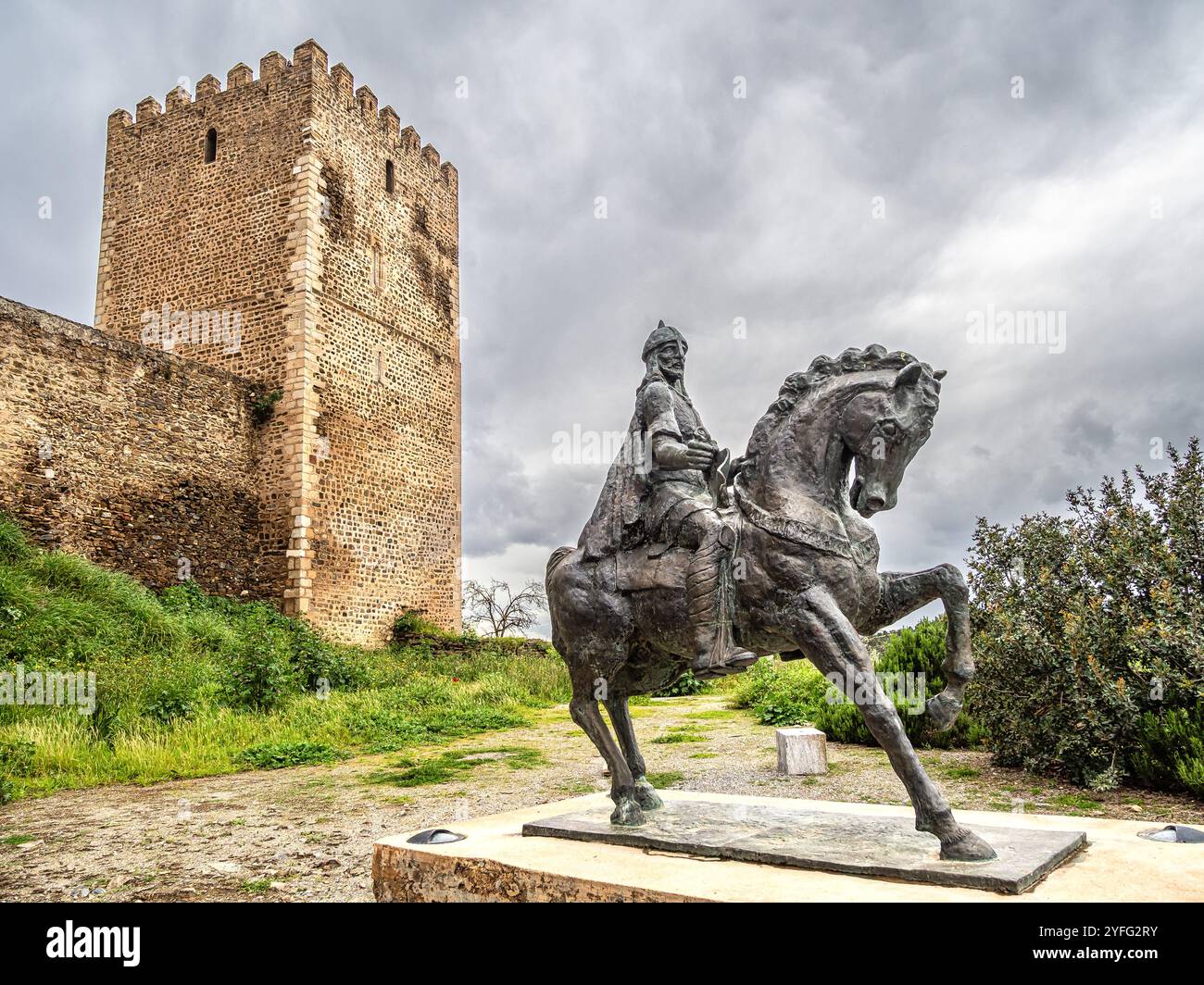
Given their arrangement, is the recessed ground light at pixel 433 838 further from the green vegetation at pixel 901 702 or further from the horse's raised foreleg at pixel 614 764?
the green vegetation at pixel 901 702

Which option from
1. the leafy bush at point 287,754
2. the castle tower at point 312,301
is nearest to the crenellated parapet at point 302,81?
the castle tower at point 312,301

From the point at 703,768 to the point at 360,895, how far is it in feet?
16.7

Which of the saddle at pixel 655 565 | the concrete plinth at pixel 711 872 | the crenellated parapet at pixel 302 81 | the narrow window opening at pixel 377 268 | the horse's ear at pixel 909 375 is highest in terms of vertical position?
the crenellated parapet at pixel 302 81

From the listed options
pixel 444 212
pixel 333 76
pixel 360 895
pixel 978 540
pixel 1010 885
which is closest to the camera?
pixel 1010 885

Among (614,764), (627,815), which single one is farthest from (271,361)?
(627,815)

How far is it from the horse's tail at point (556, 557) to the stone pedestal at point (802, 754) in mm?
5129

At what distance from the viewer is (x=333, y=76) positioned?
21453 millimetres

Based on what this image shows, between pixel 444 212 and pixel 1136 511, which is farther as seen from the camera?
pixel 444 212

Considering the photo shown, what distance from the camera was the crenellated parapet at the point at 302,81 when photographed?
68.2 feet

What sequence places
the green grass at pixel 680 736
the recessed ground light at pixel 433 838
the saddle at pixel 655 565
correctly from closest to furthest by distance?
the saddle at pixel 655 565
the recessed ground light at pixel 433 838
the green grass at pixel 680 736

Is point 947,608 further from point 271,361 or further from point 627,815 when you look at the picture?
point 271,361

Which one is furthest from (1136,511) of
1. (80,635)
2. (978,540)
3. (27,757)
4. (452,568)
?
(452,568)

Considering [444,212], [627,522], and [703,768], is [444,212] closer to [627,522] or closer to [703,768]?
[703,768]

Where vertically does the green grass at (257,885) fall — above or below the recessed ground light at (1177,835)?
below
